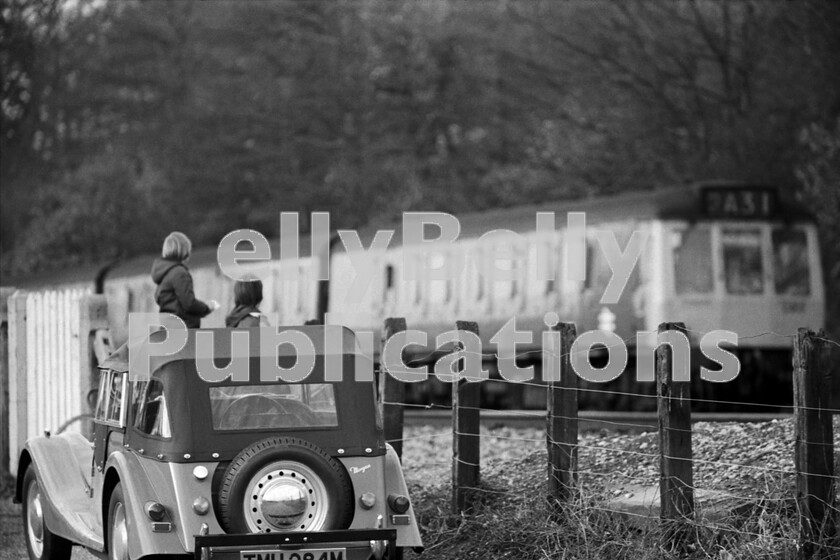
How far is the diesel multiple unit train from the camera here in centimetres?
2317

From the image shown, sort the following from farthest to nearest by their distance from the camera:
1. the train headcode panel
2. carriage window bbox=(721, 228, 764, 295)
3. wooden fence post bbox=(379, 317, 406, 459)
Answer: carriage window bbox=(721, 228, 764, 295) → the train headcode panel → wooden fence post bbox=(379, 317, 406, 459)

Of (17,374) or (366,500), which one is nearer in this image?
(366,500)

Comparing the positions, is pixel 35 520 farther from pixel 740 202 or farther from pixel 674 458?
pixel 740 202

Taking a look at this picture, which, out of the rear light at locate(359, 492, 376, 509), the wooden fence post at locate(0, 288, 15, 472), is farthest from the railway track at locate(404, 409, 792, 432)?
the rear light at locate(359, 492, 376, 509)

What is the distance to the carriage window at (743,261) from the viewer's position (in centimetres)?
2377

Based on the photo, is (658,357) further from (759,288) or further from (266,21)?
(266,21)

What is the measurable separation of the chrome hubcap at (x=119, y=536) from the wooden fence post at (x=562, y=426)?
100 inches

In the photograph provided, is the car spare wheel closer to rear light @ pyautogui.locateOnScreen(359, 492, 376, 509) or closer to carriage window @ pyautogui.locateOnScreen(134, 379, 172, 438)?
Answer: rear light @ pyautogui.locateOnScreen(359, 492, 376, 509)

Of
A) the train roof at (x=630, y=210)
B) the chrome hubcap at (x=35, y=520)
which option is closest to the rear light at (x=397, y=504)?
the chrome hubcap at (x=35, y=520)

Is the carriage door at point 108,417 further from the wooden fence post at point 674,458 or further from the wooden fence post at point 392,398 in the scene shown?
the wooden fence post at point 674,458

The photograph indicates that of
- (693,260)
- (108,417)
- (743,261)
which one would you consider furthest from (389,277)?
(108,417)

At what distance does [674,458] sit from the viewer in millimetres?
8219

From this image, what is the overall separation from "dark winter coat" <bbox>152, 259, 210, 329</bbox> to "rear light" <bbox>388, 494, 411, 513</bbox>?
11.5 feet

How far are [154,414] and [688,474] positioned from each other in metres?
2.75
